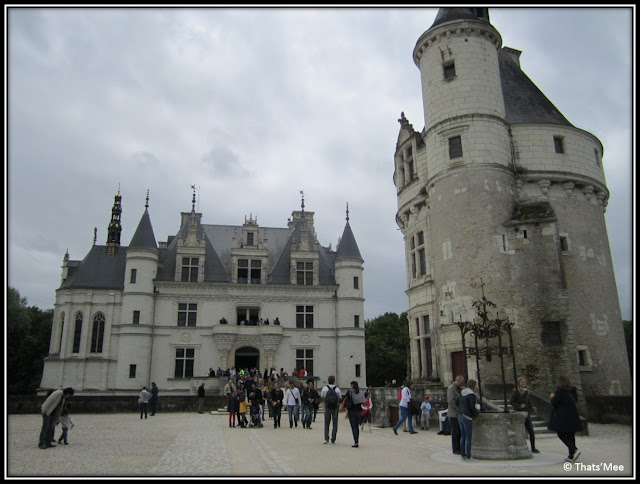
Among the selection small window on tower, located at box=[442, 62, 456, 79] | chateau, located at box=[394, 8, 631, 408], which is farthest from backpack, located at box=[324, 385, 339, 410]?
small window on tower, located at box=[442, 62, 456, 79]

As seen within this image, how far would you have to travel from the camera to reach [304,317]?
40312 millimetres

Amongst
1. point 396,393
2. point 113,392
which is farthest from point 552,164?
point 113,392

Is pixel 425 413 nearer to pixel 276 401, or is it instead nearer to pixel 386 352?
pixel 276 401

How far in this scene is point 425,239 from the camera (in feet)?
81.8

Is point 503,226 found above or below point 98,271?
below

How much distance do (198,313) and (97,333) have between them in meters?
7.78

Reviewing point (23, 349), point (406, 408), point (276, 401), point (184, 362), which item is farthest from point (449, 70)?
point (23, 349)

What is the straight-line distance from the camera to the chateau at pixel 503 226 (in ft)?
67.5

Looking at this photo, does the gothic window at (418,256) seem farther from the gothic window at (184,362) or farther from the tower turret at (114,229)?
the tower turret at (114,229)

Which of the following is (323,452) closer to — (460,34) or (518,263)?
(518,263)

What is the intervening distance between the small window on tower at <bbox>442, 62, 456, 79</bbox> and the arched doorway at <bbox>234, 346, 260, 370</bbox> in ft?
80.6

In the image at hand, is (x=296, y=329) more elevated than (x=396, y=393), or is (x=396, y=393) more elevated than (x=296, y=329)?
(x=296, y=329)

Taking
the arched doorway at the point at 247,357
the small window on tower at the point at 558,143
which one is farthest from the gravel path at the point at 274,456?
the arched doorway at the point at 247,357

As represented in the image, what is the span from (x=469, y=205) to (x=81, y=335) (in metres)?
30.6
